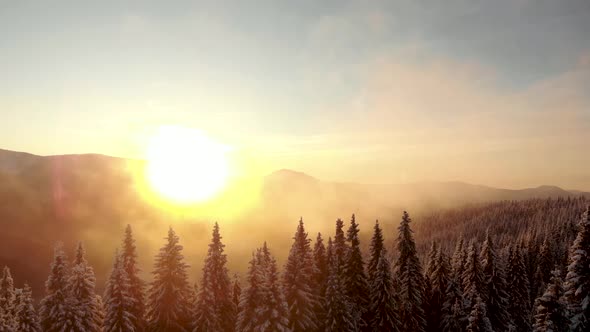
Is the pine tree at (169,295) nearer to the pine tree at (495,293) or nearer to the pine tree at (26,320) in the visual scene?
the pine tree at (26,320)

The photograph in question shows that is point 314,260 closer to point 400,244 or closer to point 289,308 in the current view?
point 289,308

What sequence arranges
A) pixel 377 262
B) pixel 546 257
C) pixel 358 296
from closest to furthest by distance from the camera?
pixel 358 296
pixel 377 262
pixel 546 257

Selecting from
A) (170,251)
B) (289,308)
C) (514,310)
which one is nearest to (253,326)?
(289,308)

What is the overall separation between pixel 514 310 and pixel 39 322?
62610mm

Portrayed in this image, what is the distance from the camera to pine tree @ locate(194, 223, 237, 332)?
3722cm

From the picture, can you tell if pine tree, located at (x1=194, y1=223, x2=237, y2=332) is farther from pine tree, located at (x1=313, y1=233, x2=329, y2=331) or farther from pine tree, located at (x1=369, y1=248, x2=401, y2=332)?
pine tree, located at (x1=369, y1=248, x2=401, y2=332)

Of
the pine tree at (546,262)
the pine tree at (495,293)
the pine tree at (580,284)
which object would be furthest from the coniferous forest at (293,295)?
the pine tree at (546,262)

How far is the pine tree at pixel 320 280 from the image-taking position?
130ft

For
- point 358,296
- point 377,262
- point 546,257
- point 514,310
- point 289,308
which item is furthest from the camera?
point 546,257

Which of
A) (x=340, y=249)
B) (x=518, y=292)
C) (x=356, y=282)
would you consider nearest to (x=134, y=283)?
(x=340, y=249)

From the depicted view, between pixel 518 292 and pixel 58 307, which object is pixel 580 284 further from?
pixel 58 307

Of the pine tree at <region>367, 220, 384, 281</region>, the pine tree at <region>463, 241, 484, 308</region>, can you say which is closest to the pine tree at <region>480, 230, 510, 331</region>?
the pine tree at <region>463, 241, 484, 308</region>

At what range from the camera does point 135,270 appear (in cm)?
3922

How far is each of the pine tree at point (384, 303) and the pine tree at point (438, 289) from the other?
32.3ft
